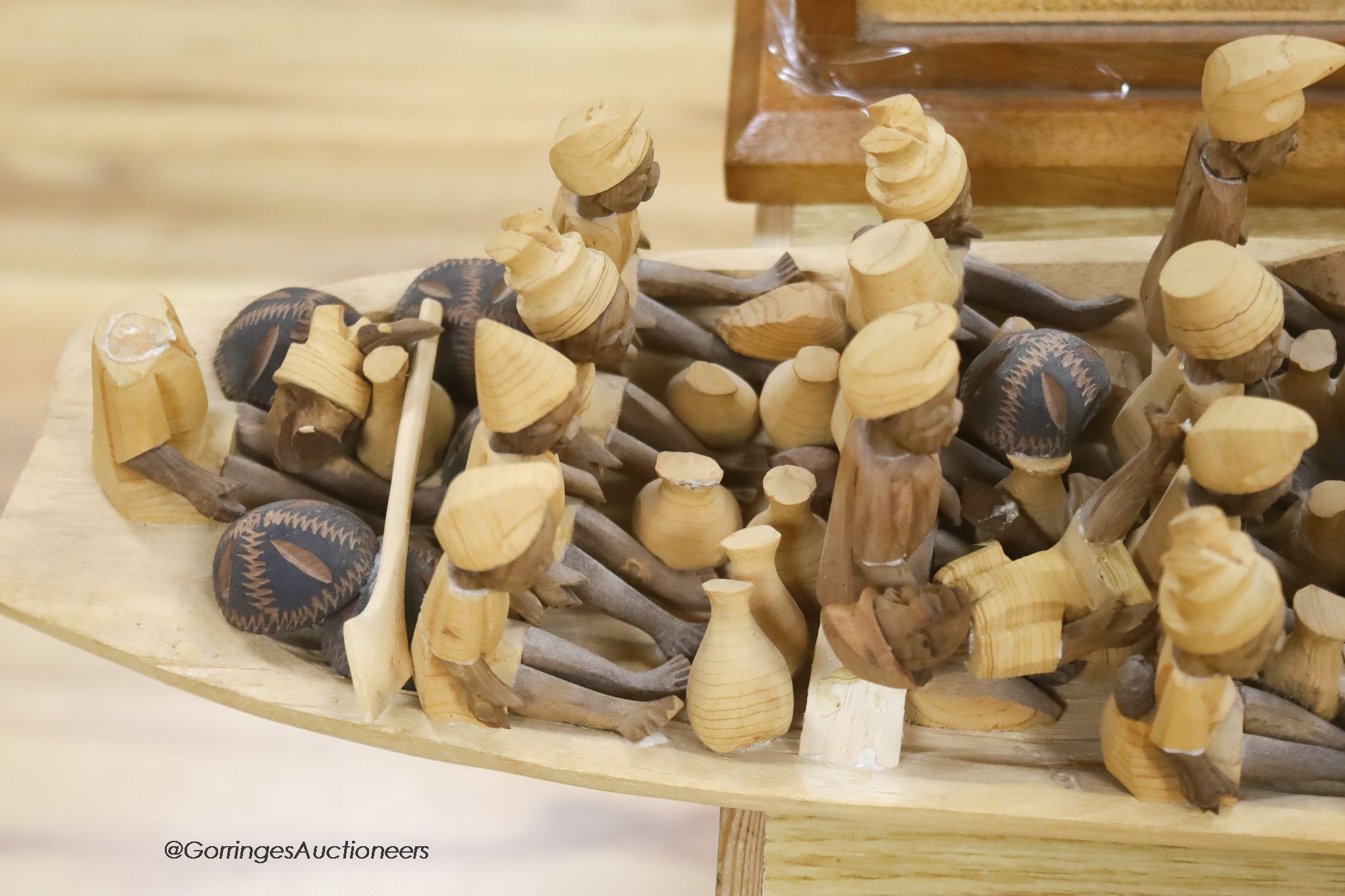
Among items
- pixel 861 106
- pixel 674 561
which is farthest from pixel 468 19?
pixel 674 561

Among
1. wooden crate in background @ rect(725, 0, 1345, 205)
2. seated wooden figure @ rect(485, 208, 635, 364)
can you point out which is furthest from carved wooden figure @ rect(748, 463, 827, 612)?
wooden crate in background @ rect(725, 0, 1345, 205)

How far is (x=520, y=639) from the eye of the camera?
0.64 metres

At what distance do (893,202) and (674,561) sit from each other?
0.78 ft

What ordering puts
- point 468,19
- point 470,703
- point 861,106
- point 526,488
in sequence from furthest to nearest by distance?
point 468,19, point 861,106, point 470,703, point 526,488

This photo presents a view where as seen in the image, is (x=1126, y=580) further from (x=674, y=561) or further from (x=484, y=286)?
(x=484, y=286)

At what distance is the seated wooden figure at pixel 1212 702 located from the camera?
1.55ft

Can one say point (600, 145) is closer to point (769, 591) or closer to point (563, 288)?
point (563, 288)

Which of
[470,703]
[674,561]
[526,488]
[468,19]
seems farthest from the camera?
[468,19]

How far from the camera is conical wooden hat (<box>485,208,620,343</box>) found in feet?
1.91

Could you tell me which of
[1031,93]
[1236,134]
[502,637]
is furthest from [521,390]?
[1031,93]

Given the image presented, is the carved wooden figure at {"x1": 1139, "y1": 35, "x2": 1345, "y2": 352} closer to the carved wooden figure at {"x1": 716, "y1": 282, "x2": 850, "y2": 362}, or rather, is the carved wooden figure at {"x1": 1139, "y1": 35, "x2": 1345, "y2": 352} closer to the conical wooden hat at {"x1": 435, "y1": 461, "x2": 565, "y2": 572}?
the carved wooden figure at {"x1": 716, "y1": 282, "x2": 850, "y2": 362}

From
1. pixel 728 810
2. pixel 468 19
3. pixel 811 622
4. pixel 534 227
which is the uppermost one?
pixel 534 227

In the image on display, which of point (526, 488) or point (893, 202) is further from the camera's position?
point (893, 202)

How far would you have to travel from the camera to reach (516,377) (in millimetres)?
548
